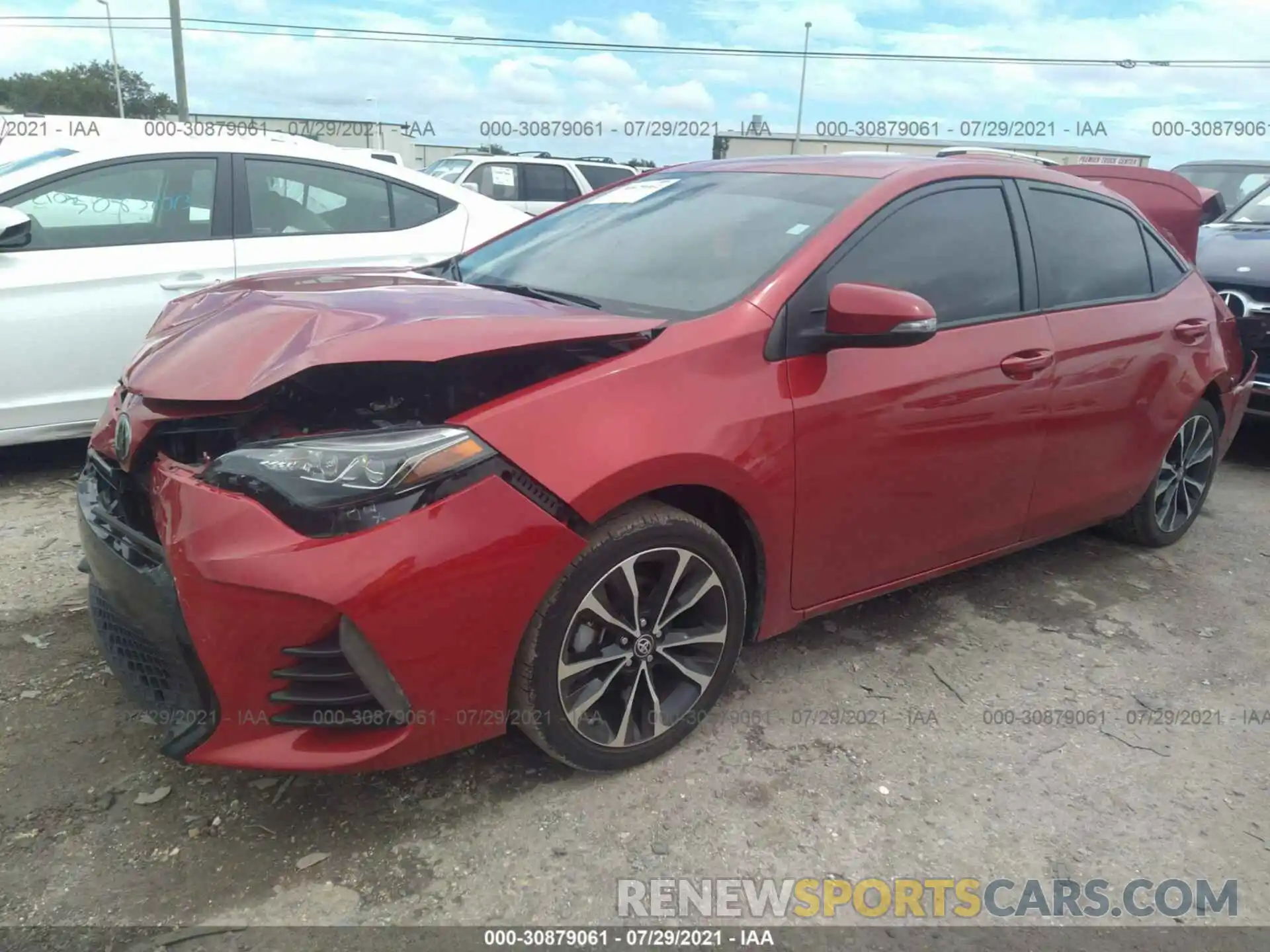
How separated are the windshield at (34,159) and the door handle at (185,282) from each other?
71cm

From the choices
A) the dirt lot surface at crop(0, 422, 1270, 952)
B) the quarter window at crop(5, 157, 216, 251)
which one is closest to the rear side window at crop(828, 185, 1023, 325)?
the dirt lot surface at crop(0, 422, 1270, 952)

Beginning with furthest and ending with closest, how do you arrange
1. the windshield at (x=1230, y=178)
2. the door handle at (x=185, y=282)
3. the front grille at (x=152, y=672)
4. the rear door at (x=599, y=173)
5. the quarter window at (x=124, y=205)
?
the rear door at (x=599, y=173), the windshield at (x=1230, y=178), the door handle at (x=185, y=282), the quarter window at (x=124, y=205), the front grille at (x=152, y=672)

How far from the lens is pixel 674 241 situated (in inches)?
114

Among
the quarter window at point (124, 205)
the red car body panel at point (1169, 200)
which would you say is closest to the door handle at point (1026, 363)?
the red car body panel at point (1169, 200)

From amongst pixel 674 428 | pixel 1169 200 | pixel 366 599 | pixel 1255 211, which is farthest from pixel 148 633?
pixel 1255 211

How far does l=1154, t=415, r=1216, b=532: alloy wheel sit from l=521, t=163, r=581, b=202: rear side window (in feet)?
35.6

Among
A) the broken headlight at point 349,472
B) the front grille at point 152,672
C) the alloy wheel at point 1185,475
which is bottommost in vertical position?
the alloy wheel at point 1185,475

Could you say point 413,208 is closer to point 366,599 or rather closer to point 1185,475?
point 366,599

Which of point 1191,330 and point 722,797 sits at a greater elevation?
point 1191,330

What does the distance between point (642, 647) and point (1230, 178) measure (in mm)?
11849

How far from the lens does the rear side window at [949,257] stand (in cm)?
277

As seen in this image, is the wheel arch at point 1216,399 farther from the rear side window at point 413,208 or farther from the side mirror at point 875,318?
the rear side window at point 413,208

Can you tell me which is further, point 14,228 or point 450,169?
point 450,169

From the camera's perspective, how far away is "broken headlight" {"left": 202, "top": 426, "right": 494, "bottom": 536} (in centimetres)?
193
